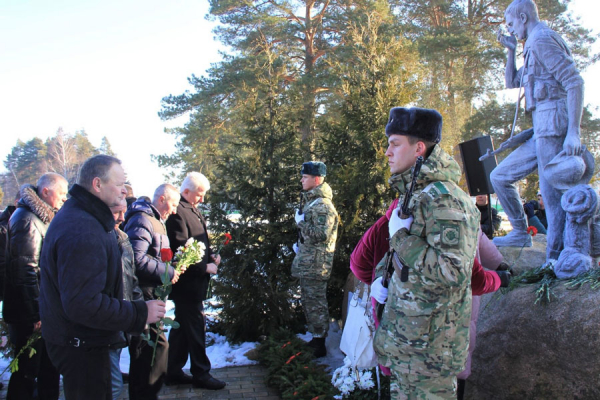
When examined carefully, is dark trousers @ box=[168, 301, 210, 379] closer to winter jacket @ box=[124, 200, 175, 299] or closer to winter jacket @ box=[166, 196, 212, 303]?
winter jacket @ box=[166, 196, 212, 303]

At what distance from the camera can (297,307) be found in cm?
659

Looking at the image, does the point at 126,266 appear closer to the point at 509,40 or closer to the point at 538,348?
the point at 538,348

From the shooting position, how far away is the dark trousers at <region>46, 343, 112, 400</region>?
7.92 ft

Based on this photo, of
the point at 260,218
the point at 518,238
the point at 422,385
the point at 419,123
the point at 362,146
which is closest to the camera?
A: the point at 422,385

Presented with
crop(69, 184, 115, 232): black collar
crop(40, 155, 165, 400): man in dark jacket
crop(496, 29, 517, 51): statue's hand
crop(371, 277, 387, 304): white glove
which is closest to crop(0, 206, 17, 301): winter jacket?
crop(40, 155, 165, 400): man in dark jacket

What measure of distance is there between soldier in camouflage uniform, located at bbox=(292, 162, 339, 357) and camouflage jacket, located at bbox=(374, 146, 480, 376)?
9.46 feet

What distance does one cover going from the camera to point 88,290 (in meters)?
2.28

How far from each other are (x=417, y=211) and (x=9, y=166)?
61.8 m

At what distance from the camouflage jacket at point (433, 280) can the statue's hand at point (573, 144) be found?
8.69 ft

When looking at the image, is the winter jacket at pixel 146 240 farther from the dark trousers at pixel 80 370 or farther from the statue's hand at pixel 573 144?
the statue's hand at pixel 573 144

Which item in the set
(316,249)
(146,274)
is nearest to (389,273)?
(146,274)

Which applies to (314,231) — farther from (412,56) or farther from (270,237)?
(412,56)

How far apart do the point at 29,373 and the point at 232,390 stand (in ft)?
6.15

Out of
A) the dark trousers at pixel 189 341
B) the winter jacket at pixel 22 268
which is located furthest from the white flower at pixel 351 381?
the winter jacket at pixel 22 268
